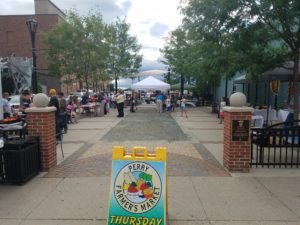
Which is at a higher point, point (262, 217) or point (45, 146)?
point (45, 146)

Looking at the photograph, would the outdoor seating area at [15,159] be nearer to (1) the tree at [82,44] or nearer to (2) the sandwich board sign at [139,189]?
(2) the sandwich board sign at [139,189]

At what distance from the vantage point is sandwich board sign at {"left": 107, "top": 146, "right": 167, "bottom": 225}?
4449 mm

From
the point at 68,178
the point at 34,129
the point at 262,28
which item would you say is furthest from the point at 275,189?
the point at 262,28

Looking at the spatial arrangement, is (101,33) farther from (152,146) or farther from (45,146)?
(45,146)

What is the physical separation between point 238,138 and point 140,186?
3.53 metres

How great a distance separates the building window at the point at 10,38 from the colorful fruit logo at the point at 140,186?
53.5 meters

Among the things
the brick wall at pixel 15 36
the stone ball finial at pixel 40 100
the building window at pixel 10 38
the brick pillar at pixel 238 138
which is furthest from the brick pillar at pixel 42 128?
the building window at pixel 10 38

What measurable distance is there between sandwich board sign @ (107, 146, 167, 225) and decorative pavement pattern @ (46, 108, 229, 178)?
9.18ft

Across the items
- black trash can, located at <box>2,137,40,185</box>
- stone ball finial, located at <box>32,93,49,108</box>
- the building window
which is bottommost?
black trash can, located at <box>2,137,40,185</box>

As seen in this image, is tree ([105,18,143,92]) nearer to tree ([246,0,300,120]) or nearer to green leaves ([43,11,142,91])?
green leaves ([43,11,142,91])

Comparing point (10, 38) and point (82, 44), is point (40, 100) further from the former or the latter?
point (10, 38)

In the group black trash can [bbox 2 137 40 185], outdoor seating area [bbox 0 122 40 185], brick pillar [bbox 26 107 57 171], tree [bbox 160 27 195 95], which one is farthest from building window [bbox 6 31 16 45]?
black trash can [bbox 2 137 40 185]

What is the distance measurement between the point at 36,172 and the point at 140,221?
3488mm

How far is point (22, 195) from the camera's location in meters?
6.03
